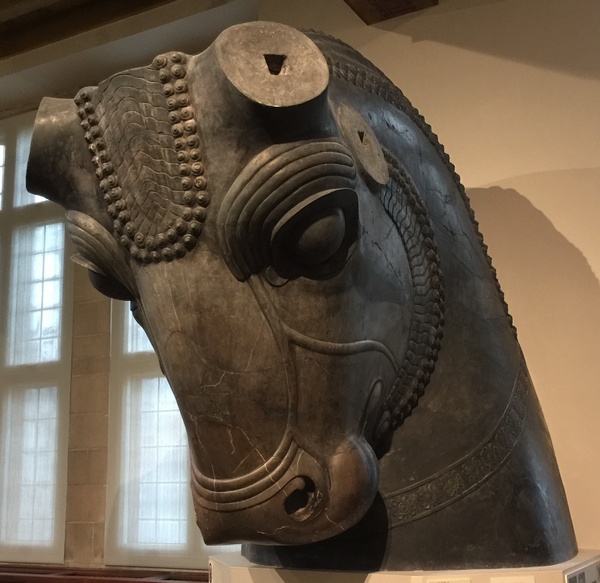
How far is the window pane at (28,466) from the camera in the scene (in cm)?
333

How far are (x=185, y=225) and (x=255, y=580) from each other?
608mm

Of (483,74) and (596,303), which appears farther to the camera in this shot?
(483,74)

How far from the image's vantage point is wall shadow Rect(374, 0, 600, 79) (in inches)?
70.4

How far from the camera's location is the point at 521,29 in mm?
1879

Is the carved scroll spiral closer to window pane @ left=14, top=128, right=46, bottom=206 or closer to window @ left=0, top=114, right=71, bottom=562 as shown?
window @ left=0, top=114, right=71, bottom=562

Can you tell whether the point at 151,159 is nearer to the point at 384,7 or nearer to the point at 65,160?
the point at 65,160

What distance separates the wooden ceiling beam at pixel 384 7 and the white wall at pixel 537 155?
0.07ft

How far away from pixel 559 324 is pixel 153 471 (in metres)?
1.88

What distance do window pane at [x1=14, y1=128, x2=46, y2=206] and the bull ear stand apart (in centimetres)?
254

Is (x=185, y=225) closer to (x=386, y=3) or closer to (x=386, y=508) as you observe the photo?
(x=386, y=508)

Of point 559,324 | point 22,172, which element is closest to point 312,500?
point 559,324

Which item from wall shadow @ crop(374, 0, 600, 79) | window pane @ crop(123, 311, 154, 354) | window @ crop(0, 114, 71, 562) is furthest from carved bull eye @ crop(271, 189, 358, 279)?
window @ crop(0, 114, 71, 562)

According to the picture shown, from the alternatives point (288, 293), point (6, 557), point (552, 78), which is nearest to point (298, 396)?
point (288, 293)

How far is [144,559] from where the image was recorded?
9.87ft
